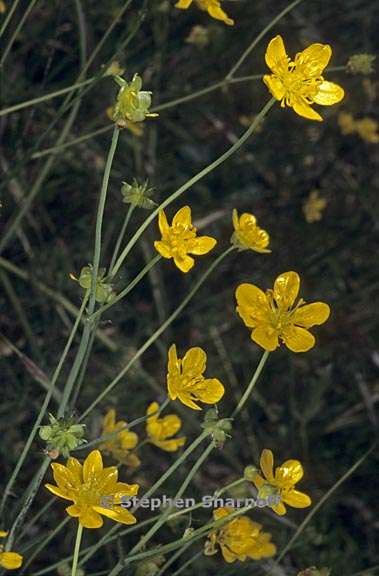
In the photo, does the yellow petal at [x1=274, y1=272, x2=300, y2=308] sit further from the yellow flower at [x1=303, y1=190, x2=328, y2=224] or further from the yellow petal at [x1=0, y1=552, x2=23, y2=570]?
the yellow flower at [x1=303, y1=190, x2=328, y2=224]

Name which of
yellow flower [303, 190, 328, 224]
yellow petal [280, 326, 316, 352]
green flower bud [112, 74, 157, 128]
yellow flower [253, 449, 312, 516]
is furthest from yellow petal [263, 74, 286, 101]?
yellow flower [303, 190, 328, 224]

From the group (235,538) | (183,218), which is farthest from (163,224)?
(235,538)

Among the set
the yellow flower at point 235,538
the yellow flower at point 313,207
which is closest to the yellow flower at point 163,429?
the yellow flower at point 235,538

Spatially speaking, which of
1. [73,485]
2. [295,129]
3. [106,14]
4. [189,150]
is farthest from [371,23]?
[73,485]

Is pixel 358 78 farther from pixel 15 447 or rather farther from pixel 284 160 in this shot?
pixel 15 447

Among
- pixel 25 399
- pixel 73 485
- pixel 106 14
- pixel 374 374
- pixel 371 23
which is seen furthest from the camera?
pixel 371 23

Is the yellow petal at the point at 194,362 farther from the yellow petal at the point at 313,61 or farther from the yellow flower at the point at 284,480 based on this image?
the yellow petal at the point at 313,61
